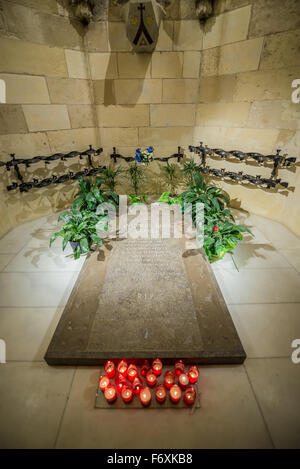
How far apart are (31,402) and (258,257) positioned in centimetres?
206

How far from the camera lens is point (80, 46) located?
2521mm

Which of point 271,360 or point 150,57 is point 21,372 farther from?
point 150,57

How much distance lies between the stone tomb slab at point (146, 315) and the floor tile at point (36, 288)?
0.16 m

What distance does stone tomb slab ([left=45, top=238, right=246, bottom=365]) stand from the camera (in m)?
1.20

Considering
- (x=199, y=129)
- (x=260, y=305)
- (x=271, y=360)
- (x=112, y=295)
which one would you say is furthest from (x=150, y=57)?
(x=271, y=360)

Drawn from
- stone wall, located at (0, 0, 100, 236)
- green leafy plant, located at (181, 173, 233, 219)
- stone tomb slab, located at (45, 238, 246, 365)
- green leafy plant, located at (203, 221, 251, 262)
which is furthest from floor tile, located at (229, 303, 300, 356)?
stone wall, located at (0, 0, 100, 236)

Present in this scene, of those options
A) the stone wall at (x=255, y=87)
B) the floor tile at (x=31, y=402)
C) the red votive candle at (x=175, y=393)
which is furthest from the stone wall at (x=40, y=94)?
the red votive candle at (x=175, y=393)

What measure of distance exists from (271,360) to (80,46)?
12.2 feet

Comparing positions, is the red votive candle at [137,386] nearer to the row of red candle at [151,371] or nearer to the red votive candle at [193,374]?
the row of red candle at [151,371]

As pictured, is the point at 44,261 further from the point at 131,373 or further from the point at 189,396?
the point at 189,396

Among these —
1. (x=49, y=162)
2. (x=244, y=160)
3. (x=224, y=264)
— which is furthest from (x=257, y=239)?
(x=49, y=162)

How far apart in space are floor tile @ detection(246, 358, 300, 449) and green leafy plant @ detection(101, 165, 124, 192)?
2.73 meters

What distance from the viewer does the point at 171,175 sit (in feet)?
10.8

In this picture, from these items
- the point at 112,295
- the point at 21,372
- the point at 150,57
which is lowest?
the point at 21,372
